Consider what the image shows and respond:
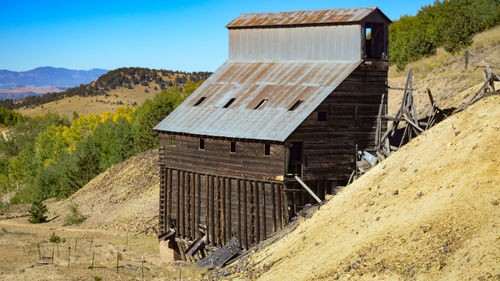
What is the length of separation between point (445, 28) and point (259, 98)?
35566mm

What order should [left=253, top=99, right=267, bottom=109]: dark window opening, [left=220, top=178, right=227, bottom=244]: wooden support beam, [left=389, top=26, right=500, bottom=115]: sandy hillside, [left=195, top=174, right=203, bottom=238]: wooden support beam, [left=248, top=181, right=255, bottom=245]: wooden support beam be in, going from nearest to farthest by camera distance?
[left=248, top=181, right=255, bottom=245]: wooden support beam
[left=220, top=178, right=227, bottom=244]: wooden support beam
[left=253, top=99, right=267, bottom=109]: dark window opening
[left=195, top=174, right=203, bottom=238]: wooden support beam
[left=389, top=26, right=500, bottom=115]: sandy hillside

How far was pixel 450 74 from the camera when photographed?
49.6 m

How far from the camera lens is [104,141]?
74.6 meters

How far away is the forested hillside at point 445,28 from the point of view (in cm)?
5891

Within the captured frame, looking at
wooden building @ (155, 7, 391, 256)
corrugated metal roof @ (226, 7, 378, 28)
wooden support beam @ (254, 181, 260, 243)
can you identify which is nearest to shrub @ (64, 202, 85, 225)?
wooden building @ (155, 7, 391, 256)

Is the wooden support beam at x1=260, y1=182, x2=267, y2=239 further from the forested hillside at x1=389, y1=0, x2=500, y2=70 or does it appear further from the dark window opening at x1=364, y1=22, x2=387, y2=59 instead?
the forested hillside at x1=389, y1=0, x2=500, y2=70

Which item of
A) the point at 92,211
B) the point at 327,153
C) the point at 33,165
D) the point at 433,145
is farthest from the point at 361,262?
the point at 33,165

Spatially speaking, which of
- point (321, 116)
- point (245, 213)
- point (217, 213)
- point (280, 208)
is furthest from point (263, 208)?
point (321, 116)

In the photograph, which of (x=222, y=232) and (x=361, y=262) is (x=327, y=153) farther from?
(x=361, y=262)

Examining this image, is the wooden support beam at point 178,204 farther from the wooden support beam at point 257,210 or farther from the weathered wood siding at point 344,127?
the weathered wood siding at point 344,127

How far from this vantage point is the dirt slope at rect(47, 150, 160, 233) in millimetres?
44094

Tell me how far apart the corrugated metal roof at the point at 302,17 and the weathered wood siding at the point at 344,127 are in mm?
2822

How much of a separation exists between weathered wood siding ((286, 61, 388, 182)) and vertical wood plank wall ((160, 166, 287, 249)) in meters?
2.25

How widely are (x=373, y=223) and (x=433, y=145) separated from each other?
15.7ft
